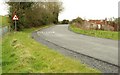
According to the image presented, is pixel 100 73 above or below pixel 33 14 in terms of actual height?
below

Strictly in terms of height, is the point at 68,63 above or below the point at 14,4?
below

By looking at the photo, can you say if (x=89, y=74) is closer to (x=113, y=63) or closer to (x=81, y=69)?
(x=81, y=69)

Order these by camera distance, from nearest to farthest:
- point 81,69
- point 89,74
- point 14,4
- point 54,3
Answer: point 89,74 → point 81,69 → point 14,4 → point 54,3

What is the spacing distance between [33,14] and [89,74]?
115ft

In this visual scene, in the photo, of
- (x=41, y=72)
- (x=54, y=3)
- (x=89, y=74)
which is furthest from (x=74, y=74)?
(x=54, y=3)

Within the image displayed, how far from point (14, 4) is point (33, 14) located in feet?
19.7

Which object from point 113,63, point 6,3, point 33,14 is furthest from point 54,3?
point 113,63

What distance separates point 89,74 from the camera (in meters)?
9.01

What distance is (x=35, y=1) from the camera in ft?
139

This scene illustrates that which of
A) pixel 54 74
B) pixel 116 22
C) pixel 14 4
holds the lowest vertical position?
pixel 54 74

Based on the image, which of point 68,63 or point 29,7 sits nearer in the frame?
point 68,63

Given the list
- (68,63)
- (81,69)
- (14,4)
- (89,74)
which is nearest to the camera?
(89,74)

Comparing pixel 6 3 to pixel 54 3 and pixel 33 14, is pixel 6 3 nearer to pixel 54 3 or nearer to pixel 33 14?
pixel 33 14

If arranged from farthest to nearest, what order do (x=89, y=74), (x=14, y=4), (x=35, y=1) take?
(x=35, y=1) < (x=14, y=4) < (x=89, y=74)
